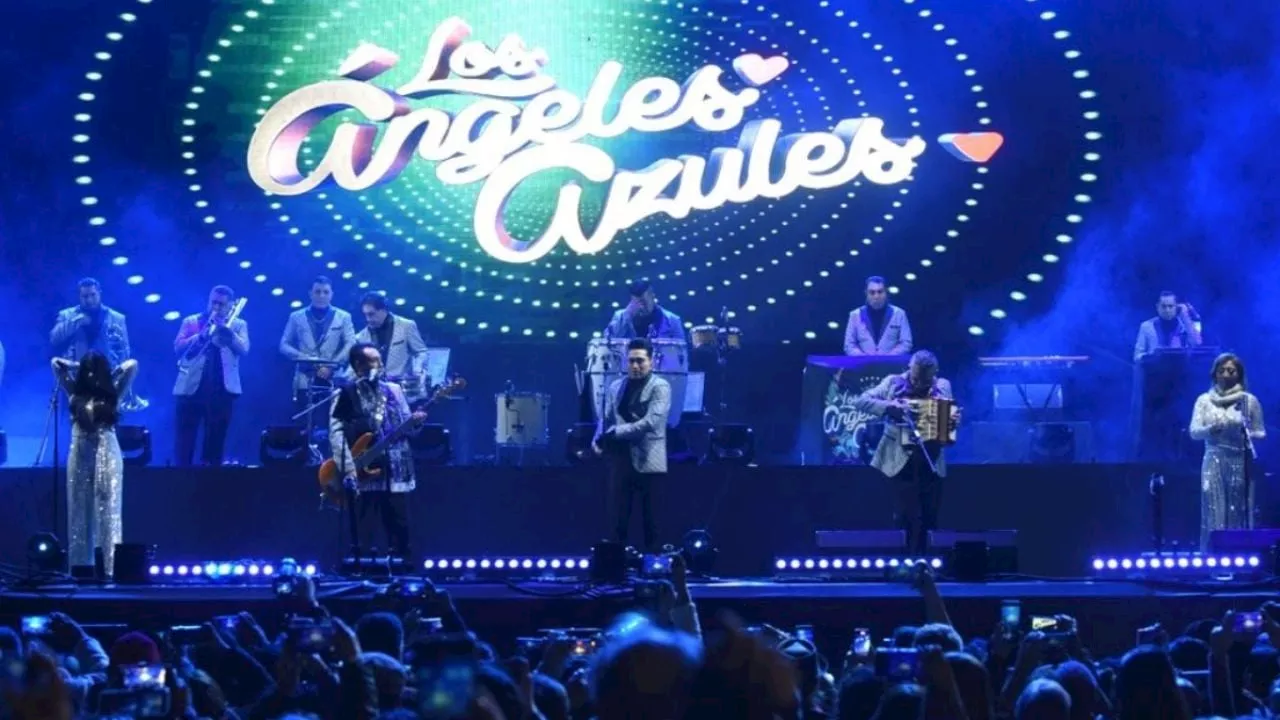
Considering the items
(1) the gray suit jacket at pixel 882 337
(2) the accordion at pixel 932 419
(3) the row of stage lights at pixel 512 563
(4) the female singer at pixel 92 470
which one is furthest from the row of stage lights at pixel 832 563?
(4) the female singer at pixel 92 470

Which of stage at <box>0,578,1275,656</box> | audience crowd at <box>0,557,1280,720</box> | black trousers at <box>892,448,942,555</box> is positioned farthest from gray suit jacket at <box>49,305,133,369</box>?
audience crowd at <box>0,557,1280,720</box>

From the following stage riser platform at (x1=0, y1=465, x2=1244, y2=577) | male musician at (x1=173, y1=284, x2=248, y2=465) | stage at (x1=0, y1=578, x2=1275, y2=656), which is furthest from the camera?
male musician at (x1=173, y1=284, x2=248, y2=465)

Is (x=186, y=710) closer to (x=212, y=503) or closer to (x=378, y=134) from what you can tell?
(x=212, y=503)

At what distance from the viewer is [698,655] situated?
389 centimetres

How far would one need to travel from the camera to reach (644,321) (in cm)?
1730

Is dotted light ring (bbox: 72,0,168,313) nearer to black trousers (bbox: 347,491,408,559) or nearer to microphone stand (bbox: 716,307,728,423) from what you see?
microphone stand (bbox: 716,307,728,423)

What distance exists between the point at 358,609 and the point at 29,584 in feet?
8.25

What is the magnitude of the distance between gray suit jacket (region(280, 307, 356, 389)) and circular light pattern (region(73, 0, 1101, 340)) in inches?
78.6

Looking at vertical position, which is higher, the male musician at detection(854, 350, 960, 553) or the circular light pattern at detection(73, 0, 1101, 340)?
the circular light pattern at detection(73, 0, 1101, 340)

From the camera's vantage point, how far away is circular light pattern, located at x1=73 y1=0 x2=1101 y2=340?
20078 millimetres

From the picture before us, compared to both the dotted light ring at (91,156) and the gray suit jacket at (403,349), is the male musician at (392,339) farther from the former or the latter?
the dotted light ring at (91,156)

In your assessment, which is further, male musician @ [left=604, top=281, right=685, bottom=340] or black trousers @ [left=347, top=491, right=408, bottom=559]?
male musician @ [left=604, top=281, right=685, bottom=340]

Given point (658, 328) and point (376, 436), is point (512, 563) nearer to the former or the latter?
point (376, 436)

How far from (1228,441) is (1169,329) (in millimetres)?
3418
